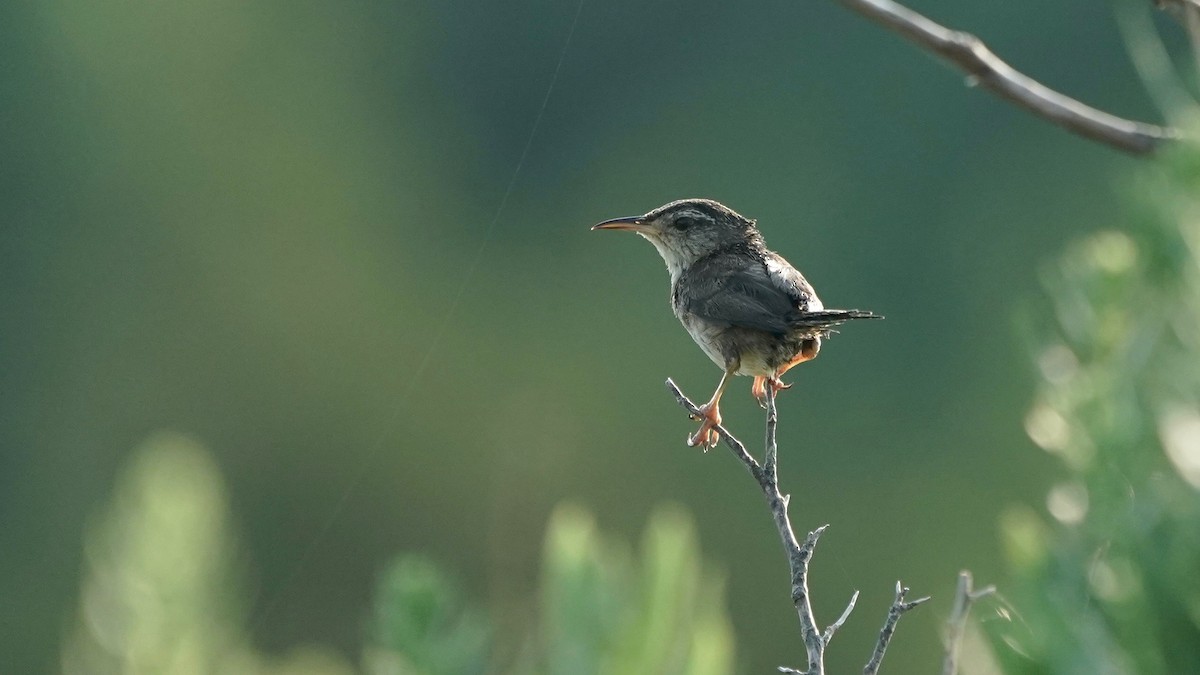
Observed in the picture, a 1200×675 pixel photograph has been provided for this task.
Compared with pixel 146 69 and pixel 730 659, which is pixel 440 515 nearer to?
pixel 146 69

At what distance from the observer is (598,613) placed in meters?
1.42

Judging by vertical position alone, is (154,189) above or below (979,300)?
below

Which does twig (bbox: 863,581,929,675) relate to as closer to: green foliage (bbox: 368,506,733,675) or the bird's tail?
green foliage (bbox: 368,506,733,675)

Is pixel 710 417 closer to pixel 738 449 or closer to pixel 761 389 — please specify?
pixel 761 389

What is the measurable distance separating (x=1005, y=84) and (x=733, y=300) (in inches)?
67.1

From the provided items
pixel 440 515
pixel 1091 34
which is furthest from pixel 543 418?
pixel 1091 34

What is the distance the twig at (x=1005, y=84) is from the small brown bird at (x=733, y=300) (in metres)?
0.98

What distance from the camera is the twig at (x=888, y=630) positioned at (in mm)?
1481

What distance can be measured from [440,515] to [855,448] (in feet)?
23.3

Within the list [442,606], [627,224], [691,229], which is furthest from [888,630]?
[691,229]

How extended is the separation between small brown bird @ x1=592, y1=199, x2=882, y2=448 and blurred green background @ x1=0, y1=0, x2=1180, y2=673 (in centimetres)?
1624

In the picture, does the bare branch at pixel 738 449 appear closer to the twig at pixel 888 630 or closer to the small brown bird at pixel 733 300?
the twig at pixel 888 630

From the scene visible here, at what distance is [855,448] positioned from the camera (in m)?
24.6

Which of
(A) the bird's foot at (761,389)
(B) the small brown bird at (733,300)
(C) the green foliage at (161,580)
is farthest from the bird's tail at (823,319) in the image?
(C) the green foliage at (161,580)
